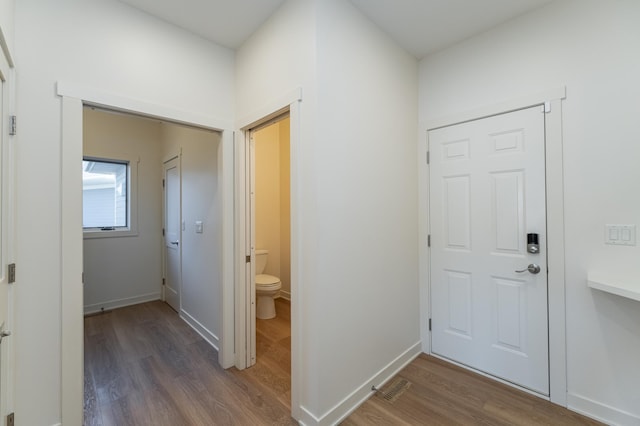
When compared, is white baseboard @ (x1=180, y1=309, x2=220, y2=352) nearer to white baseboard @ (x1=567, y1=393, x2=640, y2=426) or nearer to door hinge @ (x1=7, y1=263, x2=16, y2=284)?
door hinge @ (x1=7, y1=263, x2=16, y2=284)

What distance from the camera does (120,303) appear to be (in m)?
3.72

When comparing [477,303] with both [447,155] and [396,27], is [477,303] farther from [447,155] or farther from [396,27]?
[396,27]

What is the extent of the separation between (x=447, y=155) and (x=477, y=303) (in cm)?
127

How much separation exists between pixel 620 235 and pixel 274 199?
3.59 meters

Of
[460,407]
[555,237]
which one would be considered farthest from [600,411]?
[555,237]

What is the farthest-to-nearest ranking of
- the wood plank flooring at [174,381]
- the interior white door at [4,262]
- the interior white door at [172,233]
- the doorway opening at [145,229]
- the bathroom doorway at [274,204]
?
the bathroom doorway at [274,204] < the interior white door at [172,233] < the doorway opening at [145,229] < the wood plank flooring at [174,381] < the interior white door at [4,262]

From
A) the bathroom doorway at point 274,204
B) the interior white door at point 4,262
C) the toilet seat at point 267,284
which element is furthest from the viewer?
the bathroom doorway at point 274,204

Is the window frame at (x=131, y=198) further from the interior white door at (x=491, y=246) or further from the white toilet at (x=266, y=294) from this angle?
the interior white door at (x=491, y=246)

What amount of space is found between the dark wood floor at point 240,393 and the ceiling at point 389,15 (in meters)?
2.76

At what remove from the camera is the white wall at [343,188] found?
1655 millimetres

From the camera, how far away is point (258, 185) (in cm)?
394

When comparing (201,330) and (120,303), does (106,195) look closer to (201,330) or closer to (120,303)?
(120,303)

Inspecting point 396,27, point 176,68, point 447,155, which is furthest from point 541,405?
point 176,68

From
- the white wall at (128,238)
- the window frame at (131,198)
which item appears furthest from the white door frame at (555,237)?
the window frame at (131,198)
